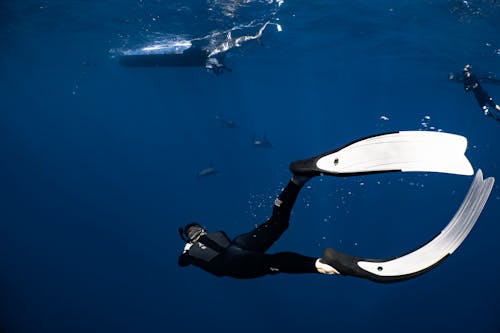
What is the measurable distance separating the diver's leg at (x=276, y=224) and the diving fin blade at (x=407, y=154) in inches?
32.7

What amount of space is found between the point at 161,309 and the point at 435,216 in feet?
79.7

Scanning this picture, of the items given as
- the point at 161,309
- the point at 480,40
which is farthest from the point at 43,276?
the point at 480,40

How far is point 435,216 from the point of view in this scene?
2816 centimetres

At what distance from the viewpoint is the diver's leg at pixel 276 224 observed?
3.73 meters

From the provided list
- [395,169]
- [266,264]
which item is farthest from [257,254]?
[395,169]

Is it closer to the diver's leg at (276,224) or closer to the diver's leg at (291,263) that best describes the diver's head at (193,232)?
the diver's leg at (276,224)

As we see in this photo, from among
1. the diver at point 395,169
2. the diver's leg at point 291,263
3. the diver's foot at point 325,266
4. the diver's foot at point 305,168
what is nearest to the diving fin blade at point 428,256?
the diver at point 395,169

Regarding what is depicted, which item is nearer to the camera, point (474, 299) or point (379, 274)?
point (379, 274)

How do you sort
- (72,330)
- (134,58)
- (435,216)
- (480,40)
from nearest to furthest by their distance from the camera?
(72,330) < (480,40) < (134,58) < (435,216)

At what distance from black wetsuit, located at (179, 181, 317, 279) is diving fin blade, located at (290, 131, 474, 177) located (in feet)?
3.47

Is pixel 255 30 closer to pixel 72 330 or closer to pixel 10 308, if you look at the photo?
pixel 72 330

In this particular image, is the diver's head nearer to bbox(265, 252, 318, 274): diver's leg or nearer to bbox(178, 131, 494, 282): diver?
bbox(265, 252, 318, 274): diver's leg

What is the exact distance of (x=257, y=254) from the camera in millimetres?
4172

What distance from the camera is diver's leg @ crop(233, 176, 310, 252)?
12.2ft
